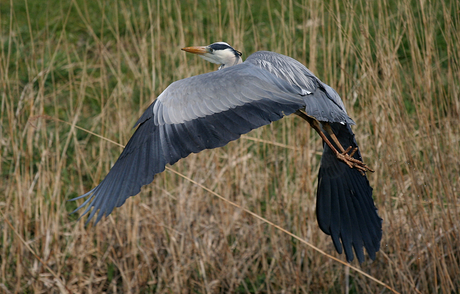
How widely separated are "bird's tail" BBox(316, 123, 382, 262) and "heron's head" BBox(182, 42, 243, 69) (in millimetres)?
624

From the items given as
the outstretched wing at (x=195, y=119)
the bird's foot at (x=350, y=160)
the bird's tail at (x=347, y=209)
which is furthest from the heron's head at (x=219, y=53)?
the bird's foot at (x=350, y=160)

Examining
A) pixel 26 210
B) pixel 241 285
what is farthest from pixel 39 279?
pixel 241 285

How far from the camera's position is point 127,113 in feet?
13.9

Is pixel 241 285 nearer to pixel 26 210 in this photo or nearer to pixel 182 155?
pixel 26 210

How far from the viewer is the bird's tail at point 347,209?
286cm

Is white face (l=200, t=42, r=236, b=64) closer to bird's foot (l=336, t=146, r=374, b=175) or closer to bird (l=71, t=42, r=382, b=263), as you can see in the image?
bird (l=71, t=42, r=382, b=263)

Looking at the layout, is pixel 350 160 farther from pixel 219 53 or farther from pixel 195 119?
pixel 219 53

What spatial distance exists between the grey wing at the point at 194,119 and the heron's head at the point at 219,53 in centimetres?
40

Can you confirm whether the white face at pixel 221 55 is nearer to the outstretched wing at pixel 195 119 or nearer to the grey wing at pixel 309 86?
the grey wing at pixel 309 86

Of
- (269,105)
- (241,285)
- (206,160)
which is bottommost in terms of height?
(241,285)

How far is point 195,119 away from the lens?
90.7 inches

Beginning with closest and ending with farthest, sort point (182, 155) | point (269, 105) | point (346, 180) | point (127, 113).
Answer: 1. point (182, 155)
2. point (269, 105)
3. point (346, 180)
4. point (127, 113)

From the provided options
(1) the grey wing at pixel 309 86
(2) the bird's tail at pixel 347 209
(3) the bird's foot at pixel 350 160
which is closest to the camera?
(1) the grey wing at pixel 309 86

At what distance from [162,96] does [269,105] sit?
430 mm
